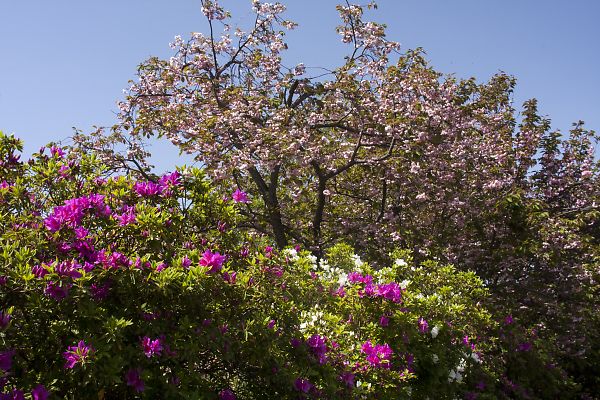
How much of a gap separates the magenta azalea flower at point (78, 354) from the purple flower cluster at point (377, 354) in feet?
7.59

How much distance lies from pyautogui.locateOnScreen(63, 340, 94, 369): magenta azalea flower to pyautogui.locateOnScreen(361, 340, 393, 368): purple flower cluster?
7.59 ft

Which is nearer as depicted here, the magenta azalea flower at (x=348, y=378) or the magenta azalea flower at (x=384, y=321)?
the magenta azalea flower at (x=348, y=378)

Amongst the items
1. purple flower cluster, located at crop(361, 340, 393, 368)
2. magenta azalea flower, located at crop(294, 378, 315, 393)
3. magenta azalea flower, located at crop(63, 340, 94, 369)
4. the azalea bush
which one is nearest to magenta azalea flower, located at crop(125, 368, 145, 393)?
the azalea bush

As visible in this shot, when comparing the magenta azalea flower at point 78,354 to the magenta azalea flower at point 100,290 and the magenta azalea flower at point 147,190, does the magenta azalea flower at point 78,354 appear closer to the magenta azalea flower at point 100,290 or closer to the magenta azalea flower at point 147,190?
the magenta azalea flower at point 100,290

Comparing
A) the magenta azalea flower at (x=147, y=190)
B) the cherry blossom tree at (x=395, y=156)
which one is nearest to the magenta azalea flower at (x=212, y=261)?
the magenta azalea flower at (x=147, y=190)

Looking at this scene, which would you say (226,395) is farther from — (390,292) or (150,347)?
(390,292)

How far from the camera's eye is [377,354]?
4.57 meters

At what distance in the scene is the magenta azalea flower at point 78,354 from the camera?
2918 mm

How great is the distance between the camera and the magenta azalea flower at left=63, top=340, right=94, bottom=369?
2.92 meters

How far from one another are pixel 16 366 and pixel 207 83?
7768 millimetres

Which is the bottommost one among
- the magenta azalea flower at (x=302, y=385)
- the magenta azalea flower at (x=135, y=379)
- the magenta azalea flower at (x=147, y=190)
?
the magenta azalea flower at (x=135, y=379)

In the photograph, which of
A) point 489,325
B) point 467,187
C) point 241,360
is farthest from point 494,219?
point 241,360

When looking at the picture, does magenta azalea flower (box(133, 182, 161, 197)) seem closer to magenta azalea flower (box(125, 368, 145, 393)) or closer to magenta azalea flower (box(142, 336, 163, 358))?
magenta azalea flower (box(142, 336, 163, 358))

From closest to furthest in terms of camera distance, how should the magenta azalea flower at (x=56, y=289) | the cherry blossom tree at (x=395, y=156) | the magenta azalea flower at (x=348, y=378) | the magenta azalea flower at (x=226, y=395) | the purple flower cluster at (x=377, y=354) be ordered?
the magenta azalea flower at (x=56, y=289) → the magenta azalea flower at (x=226, y=395) → the magenta azalea flower at (x=348, y=378) → the purple flower cluster at (x=377, y=354) → the cherry blossom tree at (x=395, y=156)
